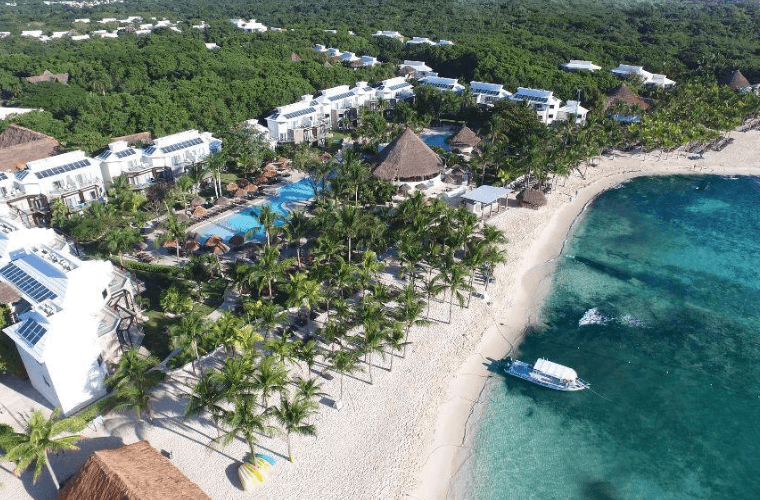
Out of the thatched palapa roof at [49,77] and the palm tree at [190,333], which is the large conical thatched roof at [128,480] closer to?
the palm tree at [190,333]

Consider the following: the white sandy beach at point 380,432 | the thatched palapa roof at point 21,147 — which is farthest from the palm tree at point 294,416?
the thatched palapa roof at point 21,147

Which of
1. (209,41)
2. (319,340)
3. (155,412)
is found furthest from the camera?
(209,41)

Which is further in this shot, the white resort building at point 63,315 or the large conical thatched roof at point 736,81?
the large conical thatched roof at point 736,81

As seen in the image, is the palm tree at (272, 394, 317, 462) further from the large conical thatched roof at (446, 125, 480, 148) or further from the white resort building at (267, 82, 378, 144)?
the white resort building at (267, 82, 378, 144)

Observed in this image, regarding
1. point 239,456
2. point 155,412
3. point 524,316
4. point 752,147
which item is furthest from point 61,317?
point 752,147

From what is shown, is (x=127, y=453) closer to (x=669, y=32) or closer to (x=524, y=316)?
(x=524, y=316)

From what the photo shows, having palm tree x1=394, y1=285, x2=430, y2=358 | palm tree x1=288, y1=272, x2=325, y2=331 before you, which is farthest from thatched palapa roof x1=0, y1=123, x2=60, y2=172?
palm tree x1=394, y1=285, x2=430, y2=358

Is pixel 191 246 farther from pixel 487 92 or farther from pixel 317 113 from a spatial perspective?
pixel 487 92
